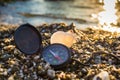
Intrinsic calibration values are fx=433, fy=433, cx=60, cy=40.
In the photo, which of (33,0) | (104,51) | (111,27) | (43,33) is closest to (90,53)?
(104,51)

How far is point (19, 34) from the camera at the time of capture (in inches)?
254

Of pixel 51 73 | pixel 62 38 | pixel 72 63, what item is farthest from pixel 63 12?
pixel 51 73

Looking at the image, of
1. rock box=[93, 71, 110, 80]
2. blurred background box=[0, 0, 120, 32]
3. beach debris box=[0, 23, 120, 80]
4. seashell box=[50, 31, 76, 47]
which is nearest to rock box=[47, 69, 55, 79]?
beach debris box=[0, 23, 120, 80]

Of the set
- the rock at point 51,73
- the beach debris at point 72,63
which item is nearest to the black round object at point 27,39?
the beach debris at point 72,63

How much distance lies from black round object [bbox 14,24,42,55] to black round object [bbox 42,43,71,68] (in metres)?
0.24

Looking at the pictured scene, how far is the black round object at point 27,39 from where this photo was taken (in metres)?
6.42

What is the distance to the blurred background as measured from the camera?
10.4 meters

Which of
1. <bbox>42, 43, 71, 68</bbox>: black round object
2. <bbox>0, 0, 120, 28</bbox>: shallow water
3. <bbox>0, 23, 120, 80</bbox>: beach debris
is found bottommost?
<bbox>0, 0, 120, 28</bbox>: shallow water

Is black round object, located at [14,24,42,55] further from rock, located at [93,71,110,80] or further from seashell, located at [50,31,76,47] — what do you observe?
rock, located at [93,71,110,80]

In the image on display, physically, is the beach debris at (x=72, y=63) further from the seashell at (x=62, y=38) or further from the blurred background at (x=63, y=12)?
the blurred background at (x=63, y=12)

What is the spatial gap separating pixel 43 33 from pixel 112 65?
197 centimetres

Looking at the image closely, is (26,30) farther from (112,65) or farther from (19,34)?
(112,65)

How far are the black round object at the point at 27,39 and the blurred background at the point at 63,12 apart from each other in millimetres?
3400

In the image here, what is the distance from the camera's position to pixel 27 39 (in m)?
6.46
